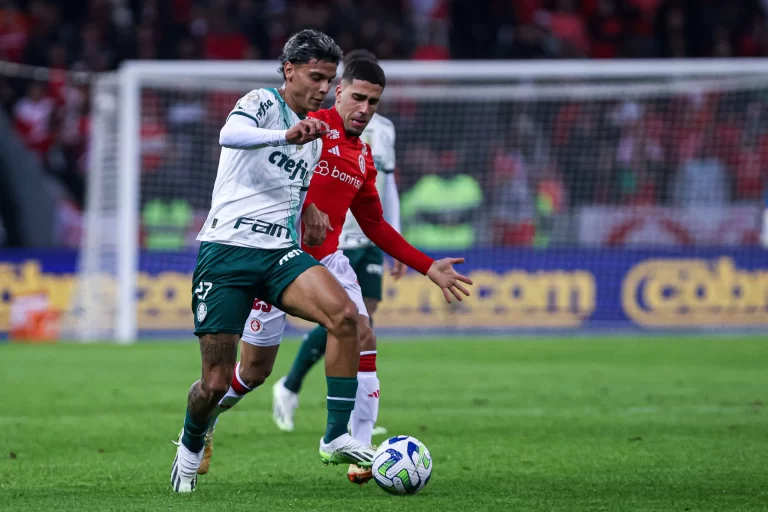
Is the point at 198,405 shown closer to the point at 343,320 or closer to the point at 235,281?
the point at 235,281

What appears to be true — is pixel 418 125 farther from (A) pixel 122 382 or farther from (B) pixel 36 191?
(A) pixel 122 382

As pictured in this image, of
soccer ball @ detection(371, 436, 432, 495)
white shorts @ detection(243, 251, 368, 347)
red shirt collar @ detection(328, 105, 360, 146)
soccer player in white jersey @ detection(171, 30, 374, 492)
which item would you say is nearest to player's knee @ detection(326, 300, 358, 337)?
soccer player in white jersey @ detection(171, 30, 374, 492)

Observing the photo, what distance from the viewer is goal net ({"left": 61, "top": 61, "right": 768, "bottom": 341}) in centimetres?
1639

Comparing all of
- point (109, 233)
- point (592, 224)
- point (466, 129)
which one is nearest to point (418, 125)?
point (466, 129)

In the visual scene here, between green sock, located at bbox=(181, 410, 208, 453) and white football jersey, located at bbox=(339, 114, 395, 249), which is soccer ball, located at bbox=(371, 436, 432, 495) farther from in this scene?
white football jersey, located at bbox=(339, 114, 395, 249)

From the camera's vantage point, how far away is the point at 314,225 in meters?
6.21

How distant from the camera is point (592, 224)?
17.5m

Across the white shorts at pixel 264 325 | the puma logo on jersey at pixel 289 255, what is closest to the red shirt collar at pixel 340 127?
the white shorts at pixel 264 325

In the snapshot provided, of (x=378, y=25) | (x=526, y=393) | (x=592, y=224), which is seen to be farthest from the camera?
(x=378, y=25)

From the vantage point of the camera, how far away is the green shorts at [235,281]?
558 centimetres

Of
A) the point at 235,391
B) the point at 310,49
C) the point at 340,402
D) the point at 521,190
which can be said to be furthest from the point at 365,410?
the point at 521,190

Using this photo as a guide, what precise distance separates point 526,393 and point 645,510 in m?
5.35

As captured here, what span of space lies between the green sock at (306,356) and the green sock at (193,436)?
104 inches

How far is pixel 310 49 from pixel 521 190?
1271 centimetres
